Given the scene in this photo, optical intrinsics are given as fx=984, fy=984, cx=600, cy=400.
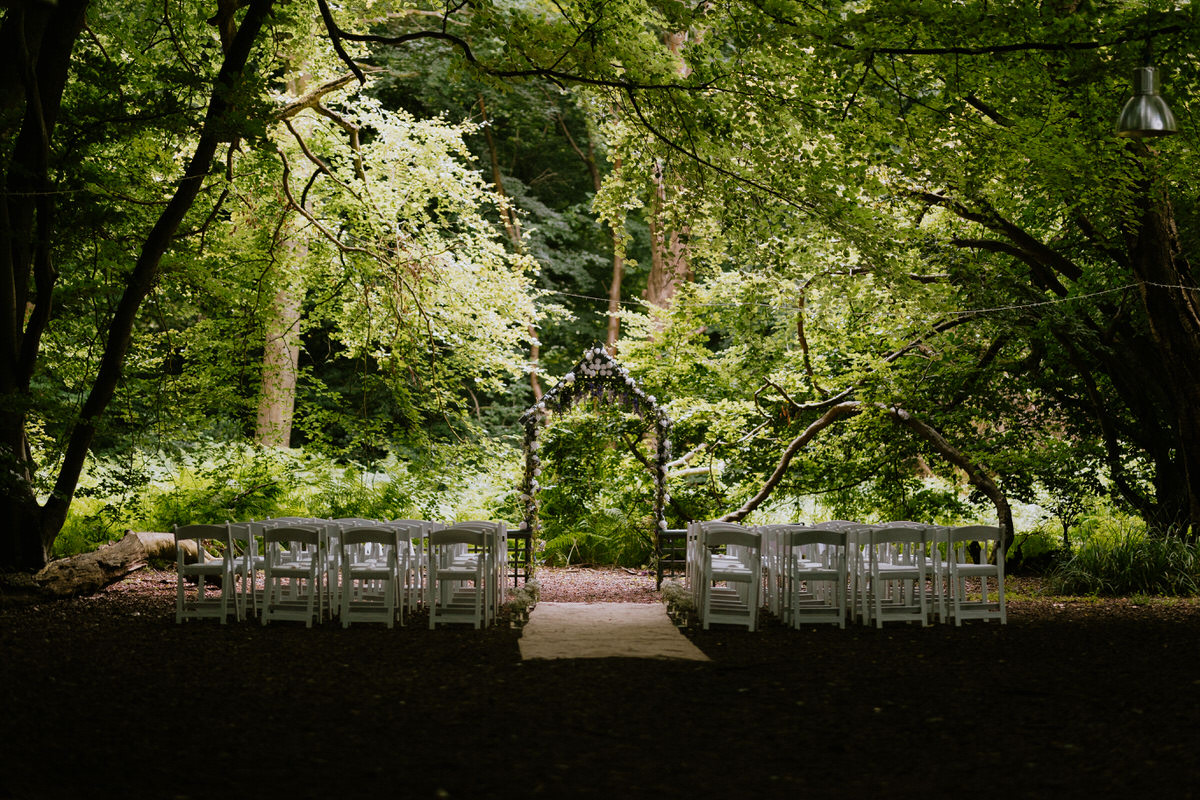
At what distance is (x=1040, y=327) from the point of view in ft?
39.7

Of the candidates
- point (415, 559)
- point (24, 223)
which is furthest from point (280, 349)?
point (415, 559)

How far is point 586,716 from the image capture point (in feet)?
15.5

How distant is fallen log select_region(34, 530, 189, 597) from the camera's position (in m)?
8.98

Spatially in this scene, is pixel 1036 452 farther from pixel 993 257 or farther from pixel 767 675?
pixel 767 675

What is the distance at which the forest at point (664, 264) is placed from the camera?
8688 mm

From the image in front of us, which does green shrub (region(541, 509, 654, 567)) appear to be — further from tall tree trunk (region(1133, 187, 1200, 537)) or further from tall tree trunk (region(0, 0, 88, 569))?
tall tree trunk (region(0, 0, 88, 569))

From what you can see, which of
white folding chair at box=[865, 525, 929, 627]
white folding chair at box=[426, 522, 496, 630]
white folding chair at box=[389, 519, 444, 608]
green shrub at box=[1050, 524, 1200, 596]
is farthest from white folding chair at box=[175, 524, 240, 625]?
green shrub at box=[1050, 524, 1200, 596]

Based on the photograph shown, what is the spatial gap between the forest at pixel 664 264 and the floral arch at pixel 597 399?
0.13 metres

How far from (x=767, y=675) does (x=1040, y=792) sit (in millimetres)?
2422

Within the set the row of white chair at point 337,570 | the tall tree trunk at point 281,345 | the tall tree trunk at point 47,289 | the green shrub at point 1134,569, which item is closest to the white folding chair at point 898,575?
the green shrub at point 1134,569

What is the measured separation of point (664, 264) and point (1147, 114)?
309 inches

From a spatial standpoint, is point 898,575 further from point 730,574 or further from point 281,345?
point 281,345

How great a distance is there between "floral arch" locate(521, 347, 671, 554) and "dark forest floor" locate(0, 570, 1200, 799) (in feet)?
14.4

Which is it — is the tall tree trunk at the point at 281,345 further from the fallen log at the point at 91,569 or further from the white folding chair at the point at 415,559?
the white folding chair at the point at 415,559
